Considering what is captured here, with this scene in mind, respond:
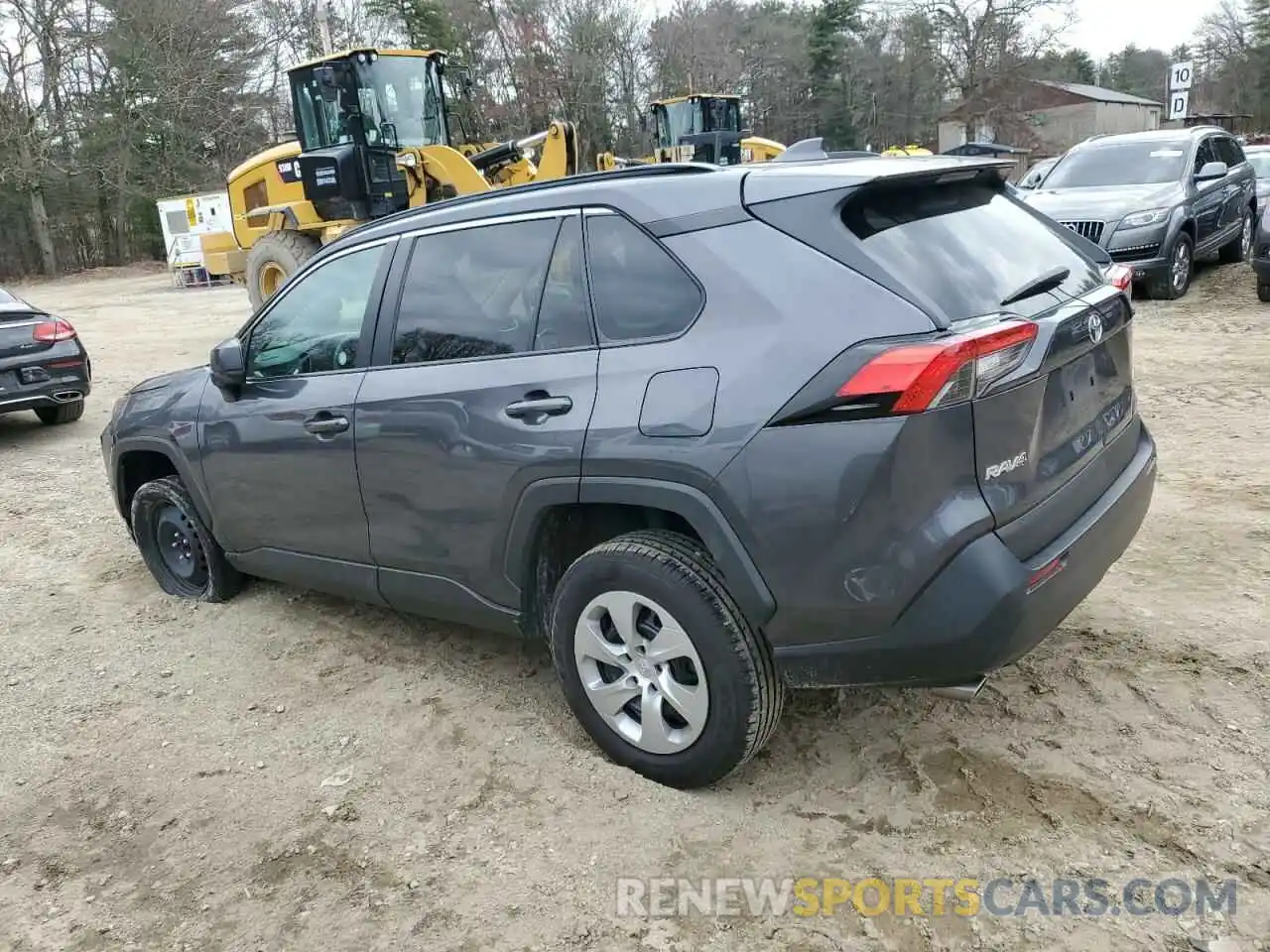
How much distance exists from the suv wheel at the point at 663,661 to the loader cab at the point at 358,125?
10424mm

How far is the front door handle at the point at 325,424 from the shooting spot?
140 inches

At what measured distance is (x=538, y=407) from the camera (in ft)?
9.75

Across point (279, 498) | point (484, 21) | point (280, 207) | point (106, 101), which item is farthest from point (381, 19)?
point (279, 498)

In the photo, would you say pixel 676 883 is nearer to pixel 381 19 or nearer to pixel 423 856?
pixel 423 856

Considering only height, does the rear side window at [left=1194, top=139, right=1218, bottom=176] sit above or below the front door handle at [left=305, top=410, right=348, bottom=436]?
above

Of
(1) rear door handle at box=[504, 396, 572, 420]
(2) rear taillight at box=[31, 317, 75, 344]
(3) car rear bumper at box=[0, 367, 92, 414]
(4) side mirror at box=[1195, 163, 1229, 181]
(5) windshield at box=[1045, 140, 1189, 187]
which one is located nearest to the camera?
(1) rear door handle at box=[504, 396, 572, 420]

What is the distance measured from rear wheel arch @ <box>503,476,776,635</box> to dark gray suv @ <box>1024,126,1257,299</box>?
8.29 meters

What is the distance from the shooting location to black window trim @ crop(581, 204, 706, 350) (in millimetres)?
2734

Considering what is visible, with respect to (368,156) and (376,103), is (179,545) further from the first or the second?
(376,103)

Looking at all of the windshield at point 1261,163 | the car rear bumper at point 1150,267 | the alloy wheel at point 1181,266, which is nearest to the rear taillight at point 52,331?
the car rear bumper at point 1150,267

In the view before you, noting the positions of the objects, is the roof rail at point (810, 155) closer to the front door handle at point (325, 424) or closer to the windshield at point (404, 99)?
the front door handle at point (325, 424)

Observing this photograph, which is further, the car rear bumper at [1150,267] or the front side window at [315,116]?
the front side window at [315,116]

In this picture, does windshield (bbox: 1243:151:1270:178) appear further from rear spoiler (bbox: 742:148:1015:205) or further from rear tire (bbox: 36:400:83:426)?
rear tire (bbox: 36:400:83:426)

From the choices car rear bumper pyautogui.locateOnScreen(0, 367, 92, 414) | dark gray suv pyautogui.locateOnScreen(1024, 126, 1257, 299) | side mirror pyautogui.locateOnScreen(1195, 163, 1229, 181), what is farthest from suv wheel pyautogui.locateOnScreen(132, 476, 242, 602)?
side mirror pyautogui.locateOnScreen(1195, 163, 1229, 181)
